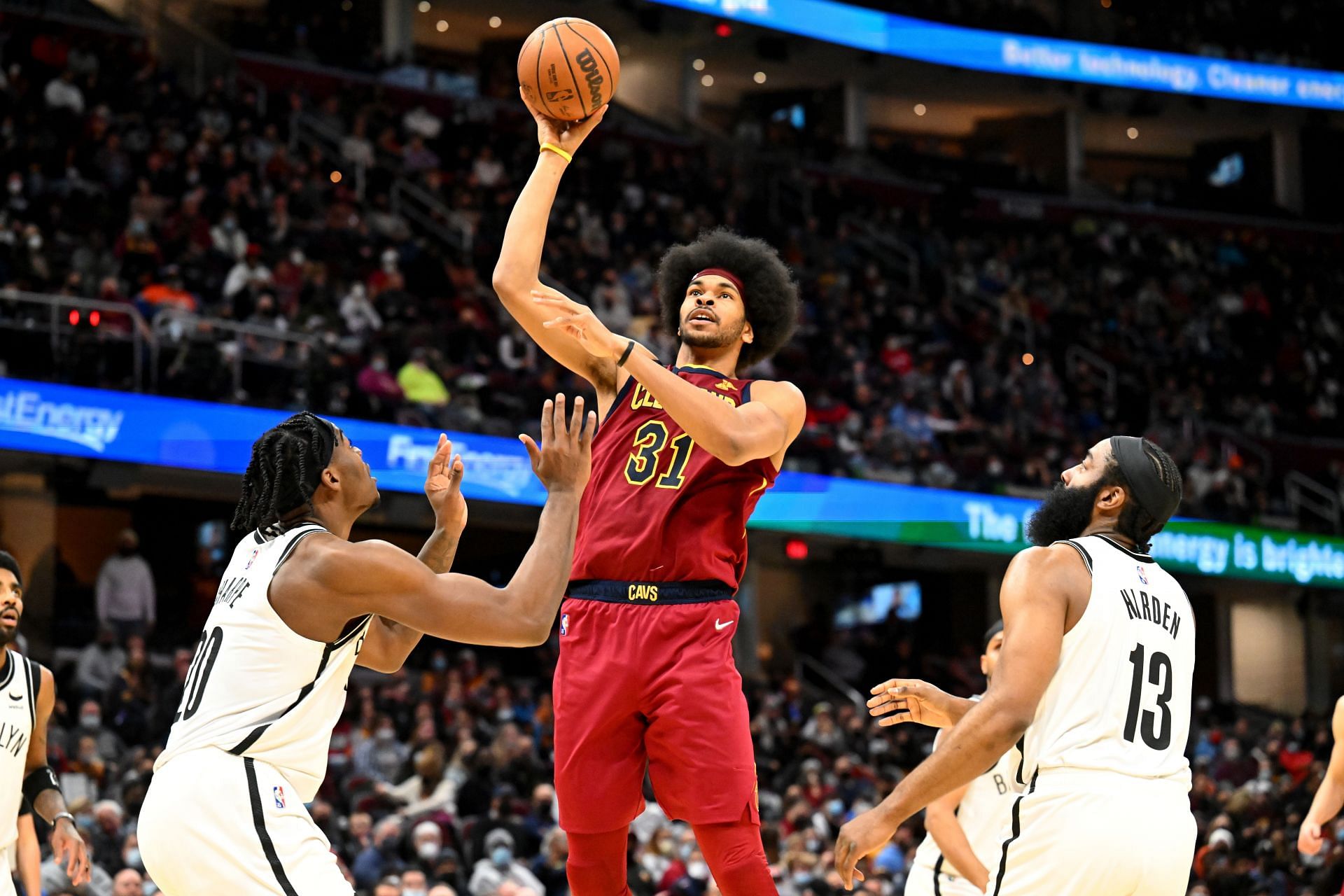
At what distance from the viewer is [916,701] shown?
5.16 metres

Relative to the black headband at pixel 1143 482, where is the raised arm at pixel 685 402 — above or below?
above

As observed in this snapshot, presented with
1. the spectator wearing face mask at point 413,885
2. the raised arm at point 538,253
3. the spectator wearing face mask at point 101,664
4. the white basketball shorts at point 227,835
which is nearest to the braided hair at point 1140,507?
the raised arm at point 538,253

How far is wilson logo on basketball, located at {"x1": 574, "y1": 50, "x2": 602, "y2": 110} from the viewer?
5.67 meters

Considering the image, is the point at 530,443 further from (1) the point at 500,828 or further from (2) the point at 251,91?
(2) the point at 251,91

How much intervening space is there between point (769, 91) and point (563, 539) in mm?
30888

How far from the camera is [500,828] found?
1345 cm

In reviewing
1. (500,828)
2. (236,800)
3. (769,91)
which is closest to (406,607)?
(236,800)

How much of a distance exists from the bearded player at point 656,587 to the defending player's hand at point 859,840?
80 centimetres

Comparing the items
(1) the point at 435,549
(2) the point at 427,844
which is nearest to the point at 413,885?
(2) the point at 427,844

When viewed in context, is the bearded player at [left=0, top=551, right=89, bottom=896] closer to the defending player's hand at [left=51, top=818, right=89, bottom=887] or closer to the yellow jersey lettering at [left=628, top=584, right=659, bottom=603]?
the defending player's hand at [left=51, top=818, right=89, bottom=887]

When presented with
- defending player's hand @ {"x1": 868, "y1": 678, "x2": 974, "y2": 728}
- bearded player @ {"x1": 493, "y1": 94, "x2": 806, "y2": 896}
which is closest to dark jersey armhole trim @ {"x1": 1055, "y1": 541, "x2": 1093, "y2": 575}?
defending player's hand @ {"x1": 868, "y1": 678, "x2": 974, "y2": 728}

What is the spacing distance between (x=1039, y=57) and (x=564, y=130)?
28.2 meters

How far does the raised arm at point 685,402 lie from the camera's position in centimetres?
502

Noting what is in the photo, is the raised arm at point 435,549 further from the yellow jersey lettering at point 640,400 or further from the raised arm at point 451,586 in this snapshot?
the yellow jersey lettering at point 640,400
